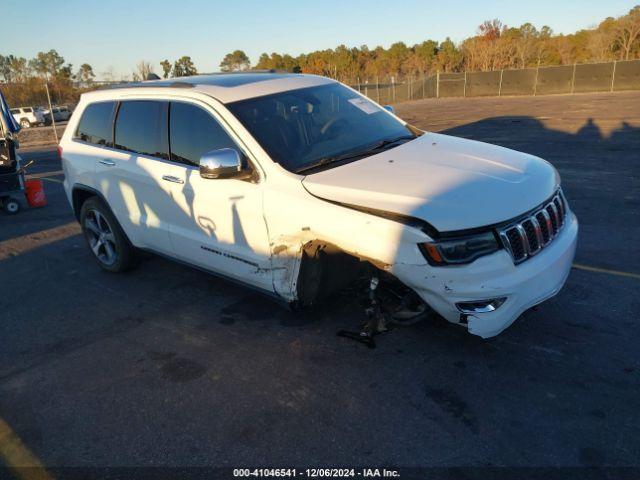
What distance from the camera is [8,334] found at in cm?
434

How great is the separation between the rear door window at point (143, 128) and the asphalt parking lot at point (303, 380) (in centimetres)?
139

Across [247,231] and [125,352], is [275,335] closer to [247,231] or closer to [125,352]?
[247,231]

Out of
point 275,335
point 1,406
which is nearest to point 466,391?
point 275,335

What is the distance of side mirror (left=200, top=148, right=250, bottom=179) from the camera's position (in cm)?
349

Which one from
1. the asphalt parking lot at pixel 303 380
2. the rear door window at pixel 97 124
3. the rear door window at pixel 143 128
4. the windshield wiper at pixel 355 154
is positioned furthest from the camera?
the rear door window at pixel 97 124

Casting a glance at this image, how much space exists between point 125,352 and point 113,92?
267 centimetres

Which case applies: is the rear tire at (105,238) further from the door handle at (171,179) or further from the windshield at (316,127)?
the windshield at (316,127)

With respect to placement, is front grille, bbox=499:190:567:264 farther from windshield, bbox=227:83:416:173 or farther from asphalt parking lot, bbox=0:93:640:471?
windshield, bbox=227:83:416:173

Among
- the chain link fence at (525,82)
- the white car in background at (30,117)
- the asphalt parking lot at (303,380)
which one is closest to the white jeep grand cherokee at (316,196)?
the asphalt parking lot at (303,380)

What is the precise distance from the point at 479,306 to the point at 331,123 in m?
2.00

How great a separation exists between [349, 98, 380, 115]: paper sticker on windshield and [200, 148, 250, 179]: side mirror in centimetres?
144

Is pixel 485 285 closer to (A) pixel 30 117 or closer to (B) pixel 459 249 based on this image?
(B) pixel 459 249

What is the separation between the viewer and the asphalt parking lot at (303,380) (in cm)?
271

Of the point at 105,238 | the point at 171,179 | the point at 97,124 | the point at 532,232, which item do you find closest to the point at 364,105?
the point at 171,179
